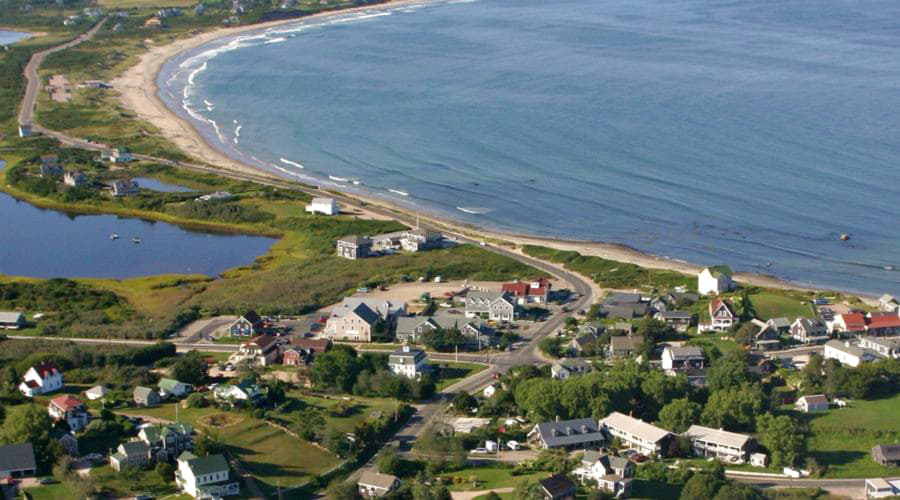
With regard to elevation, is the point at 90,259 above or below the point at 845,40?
below

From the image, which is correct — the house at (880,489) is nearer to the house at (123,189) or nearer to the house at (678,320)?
the house at (678,320)

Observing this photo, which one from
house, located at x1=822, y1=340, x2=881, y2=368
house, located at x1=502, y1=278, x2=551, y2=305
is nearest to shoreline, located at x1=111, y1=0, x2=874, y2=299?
house, located at x1=502, y1=278, x2=551, y2=305

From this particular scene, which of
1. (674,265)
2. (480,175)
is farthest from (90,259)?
(674,265)

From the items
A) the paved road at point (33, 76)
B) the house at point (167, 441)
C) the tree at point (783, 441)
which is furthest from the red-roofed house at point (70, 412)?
the paved road at point (33, 76)

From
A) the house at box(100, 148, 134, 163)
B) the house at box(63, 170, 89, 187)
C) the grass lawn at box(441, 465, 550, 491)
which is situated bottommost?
the grass lawn at box(441, 465, 550, 491)

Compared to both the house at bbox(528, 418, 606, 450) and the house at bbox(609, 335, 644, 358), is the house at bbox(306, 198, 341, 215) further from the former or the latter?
the house at bbox(528, 418, 606, 450)

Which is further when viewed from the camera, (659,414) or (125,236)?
(125,236)

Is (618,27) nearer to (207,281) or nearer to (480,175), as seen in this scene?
(480,175)

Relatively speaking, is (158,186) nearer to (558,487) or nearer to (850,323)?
(850,323)
